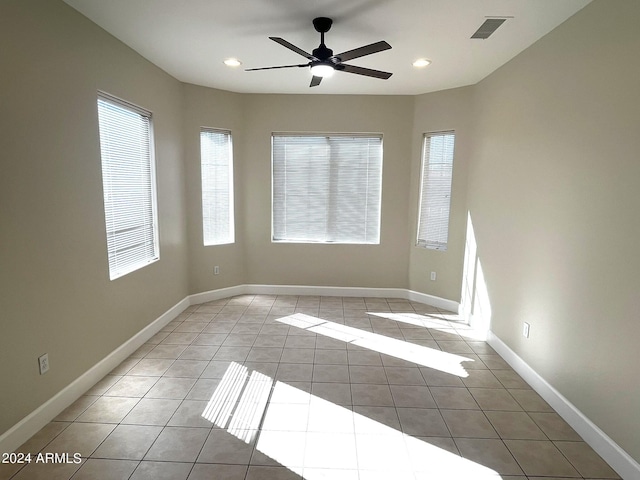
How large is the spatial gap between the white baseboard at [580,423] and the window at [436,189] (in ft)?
5.85

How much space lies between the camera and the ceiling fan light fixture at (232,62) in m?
3.39

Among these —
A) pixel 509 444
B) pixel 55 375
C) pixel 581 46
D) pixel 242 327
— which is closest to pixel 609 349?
pixel 509 444

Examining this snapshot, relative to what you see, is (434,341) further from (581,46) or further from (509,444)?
(581,46)

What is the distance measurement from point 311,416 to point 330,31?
2882mm

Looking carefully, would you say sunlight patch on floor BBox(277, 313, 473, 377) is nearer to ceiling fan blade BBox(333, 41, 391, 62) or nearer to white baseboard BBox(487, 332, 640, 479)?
white baseboard BBox(487, 332, 640, 479)

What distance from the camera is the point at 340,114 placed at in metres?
4.69

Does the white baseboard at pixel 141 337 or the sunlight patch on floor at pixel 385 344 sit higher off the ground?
the white baseboard at pixel 141 337

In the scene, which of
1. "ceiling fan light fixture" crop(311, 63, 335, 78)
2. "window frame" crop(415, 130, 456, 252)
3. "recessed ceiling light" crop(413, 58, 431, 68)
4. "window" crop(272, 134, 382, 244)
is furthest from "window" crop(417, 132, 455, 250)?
"ceiling fan light fixture" crop(311, 63, 335, 78)

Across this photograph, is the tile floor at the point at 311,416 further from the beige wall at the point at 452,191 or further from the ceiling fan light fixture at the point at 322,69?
the ceiling fan light fixture at the point at 322,69

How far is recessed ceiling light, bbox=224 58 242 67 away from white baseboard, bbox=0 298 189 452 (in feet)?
9.04

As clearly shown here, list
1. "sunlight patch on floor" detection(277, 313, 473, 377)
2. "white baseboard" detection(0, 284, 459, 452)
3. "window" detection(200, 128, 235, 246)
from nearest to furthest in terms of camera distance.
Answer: "white baseboard" detection(0, 284, 459, 452) < "sunlight patch on floor" detection(277, 313, 473, 377) < "window" detection(200, 128, 235, 246)

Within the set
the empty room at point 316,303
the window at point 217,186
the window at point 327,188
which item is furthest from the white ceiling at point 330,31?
the window at point 327,188

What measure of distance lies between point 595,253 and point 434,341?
6.00 feet

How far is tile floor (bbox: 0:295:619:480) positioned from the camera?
1.97 metres
